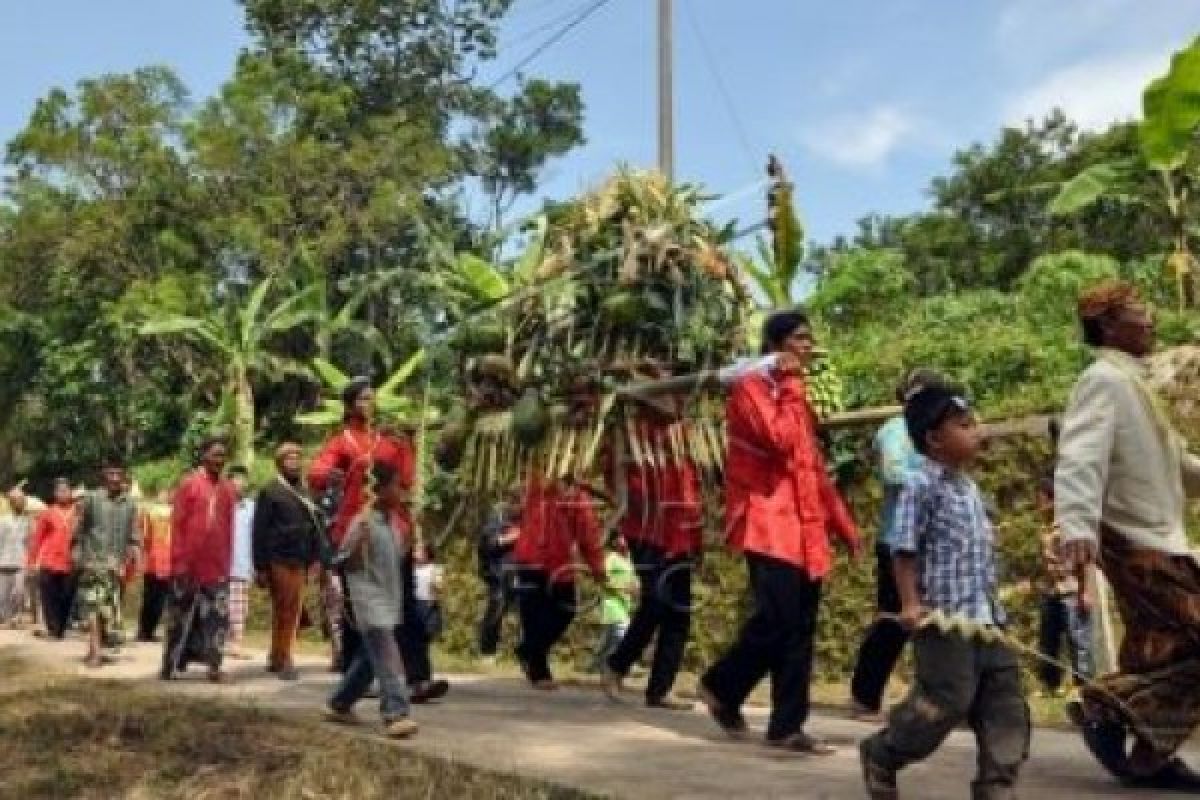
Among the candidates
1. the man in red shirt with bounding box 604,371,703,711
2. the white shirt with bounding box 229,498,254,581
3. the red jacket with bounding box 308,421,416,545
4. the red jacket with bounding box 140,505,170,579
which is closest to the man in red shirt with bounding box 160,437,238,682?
the white shirt with bounding box 229,498,254,581

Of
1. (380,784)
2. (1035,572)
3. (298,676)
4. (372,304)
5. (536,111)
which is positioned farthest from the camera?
(536,111)

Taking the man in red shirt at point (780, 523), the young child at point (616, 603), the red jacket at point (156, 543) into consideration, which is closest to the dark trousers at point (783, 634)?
the man in red shirt at point (780, 523)

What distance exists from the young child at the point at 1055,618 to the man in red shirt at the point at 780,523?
2670 mm

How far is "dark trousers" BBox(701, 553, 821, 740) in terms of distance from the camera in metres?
5.98

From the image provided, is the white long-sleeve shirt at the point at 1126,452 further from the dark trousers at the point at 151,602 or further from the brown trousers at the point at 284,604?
the dark trousers at the point at 151,602

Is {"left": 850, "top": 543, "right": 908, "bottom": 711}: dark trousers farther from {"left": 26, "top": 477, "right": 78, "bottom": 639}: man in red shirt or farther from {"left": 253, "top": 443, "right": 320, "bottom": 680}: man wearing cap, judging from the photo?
{"left": 26, "top": 477, "right": 78, "bottom": 639}: man in red shirt

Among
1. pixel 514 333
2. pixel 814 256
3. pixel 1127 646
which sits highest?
pixel 814 256

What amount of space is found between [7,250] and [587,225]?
25.6 meters

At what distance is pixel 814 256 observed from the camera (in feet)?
97.5

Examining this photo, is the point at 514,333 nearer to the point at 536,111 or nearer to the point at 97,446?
the point at 97,446

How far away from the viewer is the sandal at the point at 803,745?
598 cm

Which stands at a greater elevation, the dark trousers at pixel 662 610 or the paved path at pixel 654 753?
the dark trousers at pixel 662 610

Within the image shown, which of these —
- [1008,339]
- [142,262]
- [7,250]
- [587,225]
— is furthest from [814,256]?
[587,225]

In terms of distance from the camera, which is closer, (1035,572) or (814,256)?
(1035,572)
